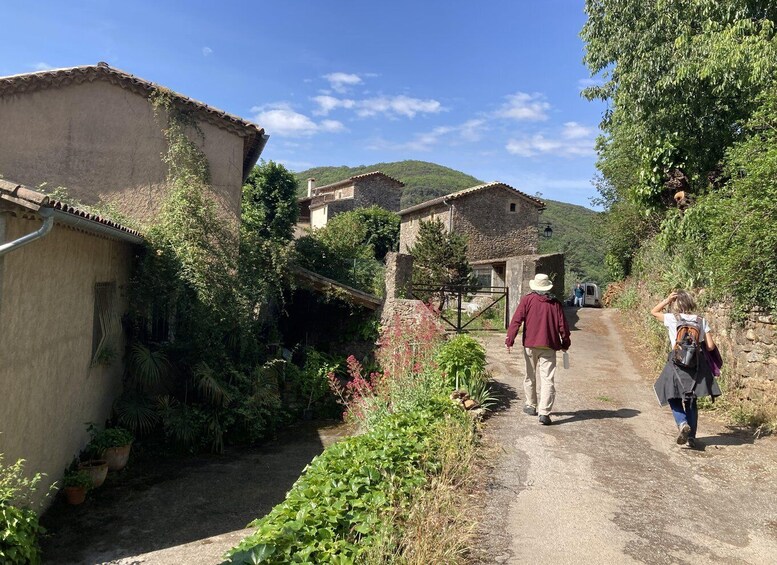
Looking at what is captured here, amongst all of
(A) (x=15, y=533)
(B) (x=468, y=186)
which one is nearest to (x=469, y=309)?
(A) (x=15, y=533)

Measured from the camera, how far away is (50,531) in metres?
6.46

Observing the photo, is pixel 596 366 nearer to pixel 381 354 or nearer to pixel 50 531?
pixel 381 354

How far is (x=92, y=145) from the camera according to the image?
447 inches

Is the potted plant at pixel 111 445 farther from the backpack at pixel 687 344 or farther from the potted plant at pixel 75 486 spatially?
the backpack at pixel 687 344

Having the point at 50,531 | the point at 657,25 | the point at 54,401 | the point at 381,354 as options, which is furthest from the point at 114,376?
the point at 657,25

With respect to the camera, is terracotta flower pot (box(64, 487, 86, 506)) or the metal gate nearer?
terracotta flower pot (box(64, 487, 86, 506))

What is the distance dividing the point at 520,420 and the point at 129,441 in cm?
616

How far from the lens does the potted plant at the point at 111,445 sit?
8203mm

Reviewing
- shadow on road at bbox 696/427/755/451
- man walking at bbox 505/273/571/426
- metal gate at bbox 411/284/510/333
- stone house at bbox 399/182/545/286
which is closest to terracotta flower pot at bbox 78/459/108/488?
man walking at bbox 505/273/571/426

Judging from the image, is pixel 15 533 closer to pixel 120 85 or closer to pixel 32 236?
pixel 32 236

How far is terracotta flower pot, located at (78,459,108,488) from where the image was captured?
7.63 meters

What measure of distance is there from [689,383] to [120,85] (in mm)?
11879

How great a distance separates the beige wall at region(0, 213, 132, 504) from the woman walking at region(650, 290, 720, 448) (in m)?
6.98

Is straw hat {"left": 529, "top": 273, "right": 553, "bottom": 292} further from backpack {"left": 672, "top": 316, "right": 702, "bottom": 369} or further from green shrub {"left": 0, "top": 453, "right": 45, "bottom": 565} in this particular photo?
green shrub {"left": 0, "top": 453, "right": 45, "bottom": 565}
